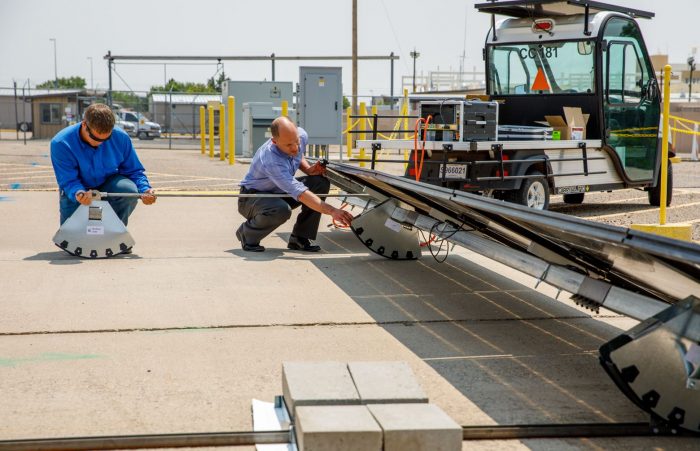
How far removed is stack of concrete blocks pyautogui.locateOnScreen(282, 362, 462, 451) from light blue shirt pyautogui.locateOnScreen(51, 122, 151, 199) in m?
4.63

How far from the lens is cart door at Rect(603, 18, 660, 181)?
12.4 metres

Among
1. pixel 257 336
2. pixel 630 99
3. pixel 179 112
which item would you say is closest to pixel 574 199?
pixel 630 99

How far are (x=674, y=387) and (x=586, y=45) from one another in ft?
30.7

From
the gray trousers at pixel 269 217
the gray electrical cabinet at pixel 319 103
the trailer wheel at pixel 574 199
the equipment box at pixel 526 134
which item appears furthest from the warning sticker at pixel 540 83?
the gray electrical cabinet at pixel 319 103

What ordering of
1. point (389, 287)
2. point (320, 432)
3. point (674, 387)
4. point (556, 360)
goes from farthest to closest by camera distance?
1. point (389, 287)
2. point (556, 360)
3. point (674, 387)
4. point (320, 432)

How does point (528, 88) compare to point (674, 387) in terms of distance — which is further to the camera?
point (528, 88)

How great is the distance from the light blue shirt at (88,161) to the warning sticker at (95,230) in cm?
31

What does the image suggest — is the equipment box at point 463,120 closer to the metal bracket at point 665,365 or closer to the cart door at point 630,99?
the cart door at point 630,99

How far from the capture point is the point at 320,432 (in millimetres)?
3225

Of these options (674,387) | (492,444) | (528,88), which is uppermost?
(528,88)

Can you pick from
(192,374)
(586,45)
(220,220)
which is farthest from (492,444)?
(586,45)

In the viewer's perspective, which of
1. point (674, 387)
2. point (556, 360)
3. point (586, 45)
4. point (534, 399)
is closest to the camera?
point (674, 387)

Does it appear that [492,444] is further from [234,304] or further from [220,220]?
[220,220]

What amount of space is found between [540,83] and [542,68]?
0.68 feet
